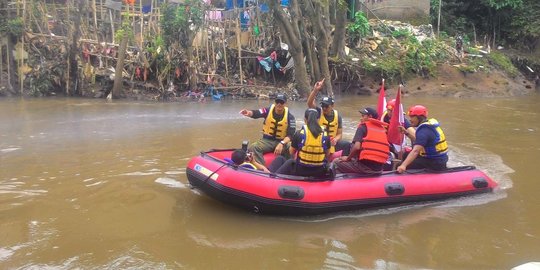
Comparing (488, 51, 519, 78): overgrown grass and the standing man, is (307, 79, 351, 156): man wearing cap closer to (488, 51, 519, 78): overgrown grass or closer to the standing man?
the standing man

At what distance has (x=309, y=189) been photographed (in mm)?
5578

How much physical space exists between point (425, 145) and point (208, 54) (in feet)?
36.3

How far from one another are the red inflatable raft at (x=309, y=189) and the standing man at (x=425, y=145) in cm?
15

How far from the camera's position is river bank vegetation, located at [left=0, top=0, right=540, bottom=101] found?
15211mm

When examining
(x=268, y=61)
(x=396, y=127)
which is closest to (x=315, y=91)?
(x=396, y=127)

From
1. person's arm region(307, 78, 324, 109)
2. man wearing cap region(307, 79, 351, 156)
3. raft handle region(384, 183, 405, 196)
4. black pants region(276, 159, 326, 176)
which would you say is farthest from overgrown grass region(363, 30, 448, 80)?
black pants region(276, 159, 326, 176)

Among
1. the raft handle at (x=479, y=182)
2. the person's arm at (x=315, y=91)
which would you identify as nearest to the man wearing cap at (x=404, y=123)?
Answer: the raft handle at (x=479, y=182)

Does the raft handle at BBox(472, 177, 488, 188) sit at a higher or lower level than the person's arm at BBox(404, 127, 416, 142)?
lower

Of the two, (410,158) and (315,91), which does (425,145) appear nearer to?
(410,158)

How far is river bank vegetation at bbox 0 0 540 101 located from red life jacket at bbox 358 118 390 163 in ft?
27.6

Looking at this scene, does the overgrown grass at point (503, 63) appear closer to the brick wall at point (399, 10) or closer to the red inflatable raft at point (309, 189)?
the brick wall at point (399, 10)

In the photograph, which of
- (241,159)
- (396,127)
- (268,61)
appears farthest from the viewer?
(268,61)

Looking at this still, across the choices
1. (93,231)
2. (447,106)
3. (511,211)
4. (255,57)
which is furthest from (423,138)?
(255,57)

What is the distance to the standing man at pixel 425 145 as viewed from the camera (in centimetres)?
619
